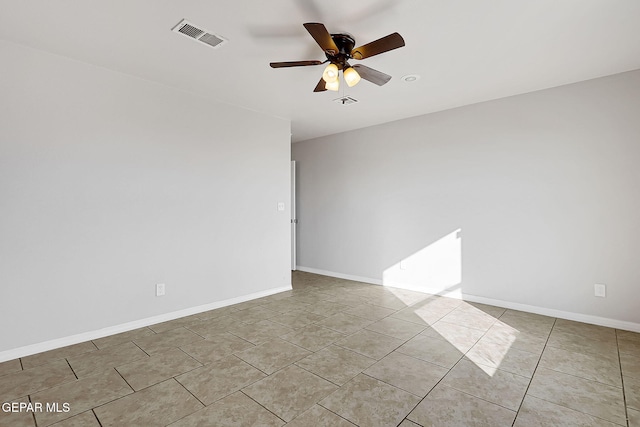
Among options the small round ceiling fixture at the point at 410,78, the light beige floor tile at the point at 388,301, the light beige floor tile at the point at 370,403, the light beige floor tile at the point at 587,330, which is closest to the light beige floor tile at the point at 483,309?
the light beige floor tile at the point at 587,330

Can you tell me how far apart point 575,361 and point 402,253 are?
260 cm

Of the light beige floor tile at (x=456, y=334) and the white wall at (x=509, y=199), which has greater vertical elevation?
the white wall at (x=509, y=199)

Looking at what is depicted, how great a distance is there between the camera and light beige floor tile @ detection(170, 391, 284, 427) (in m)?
1.83

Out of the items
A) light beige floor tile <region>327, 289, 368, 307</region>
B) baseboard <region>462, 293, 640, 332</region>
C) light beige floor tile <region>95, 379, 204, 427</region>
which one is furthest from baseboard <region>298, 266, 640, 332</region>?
light beige floor tile <region>95, 379, 204, 427</region>

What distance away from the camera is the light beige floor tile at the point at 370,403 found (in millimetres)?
1880

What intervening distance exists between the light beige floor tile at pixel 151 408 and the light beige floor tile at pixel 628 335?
12.9ft

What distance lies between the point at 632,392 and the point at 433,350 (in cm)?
132

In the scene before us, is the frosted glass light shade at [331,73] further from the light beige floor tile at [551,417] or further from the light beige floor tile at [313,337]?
the light beige floor tile at [551,417]

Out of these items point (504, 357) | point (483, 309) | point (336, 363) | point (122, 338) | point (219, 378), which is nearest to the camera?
point (219, 378)

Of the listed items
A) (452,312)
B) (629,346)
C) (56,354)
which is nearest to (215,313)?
(56,354)

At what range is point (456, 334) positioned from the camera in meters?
3.16

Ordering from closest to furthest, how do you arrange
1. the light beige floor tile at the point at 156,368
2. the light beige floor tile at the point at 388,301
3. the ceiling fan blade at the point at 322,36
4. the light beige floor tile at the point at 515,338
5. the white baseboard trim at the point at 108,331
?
the ceiling fan blade at the point at 322,36 < the light beige floor tile at the point at 156,368 < the white baseboard trim at the point at 108,331 < the light beige floor tile at the point at 515,338 < the light beige floor tile at the point at 388,301

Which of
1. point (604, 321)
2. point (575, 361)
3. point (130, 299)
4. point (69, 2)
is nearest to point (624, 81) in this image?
point (604, 321)

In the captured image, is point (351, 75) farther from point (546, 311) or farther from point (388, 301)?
point (546, 311)
